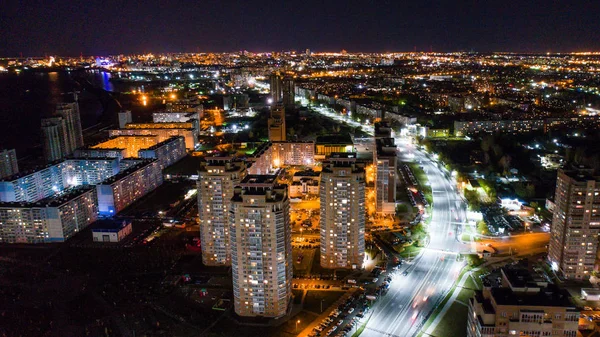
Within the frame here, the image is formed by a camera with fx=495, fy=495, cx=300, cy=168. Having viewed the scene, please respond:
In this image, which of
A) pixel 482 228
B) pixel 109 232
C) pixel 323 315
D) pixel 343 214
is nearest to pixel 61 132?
pixel 109 232

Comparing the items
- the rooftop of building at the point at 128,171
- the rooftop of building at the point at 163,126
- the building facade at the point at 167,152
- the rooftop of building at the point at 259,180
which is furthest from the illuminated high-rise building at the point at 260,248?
the rooftop of building at the point at 163,126

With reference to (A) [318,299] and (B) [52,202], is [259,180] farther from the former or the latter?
(B) [52,202]

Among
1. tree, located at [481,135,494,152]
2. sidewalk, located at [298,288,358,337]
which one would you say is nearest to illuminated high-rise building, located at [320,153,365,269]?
sidewalk, located at [298,288,358,337]

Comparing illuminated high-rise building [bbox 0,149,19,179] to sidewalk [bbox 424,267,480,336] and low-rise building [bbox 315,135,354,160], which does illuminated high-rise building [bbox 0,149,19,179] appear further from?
sidewalk [bbox 424,267,480,336]

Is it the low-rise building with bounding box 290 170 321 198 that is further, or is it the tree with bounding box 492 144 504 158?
the tree with bounding box 492 144 504 158

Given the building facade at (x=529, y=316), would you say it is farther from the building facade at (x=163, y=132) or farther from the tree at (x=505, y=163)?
the building facade at (x=163, y=132)

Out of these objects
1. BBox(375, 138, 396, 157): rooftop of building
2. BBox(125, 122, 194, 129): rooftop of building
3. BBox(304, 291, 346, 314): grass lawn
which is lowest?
BBox(304, 291, 346, 314): grass lawn

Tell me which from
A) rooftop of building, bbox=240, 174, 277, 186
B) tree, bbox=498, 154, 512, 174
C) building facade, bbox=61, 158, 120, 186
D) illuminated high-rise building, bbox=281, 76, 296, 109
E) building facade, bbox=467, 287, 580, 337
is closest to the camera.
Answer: building facade, bbox=467, 287, 580, 337
